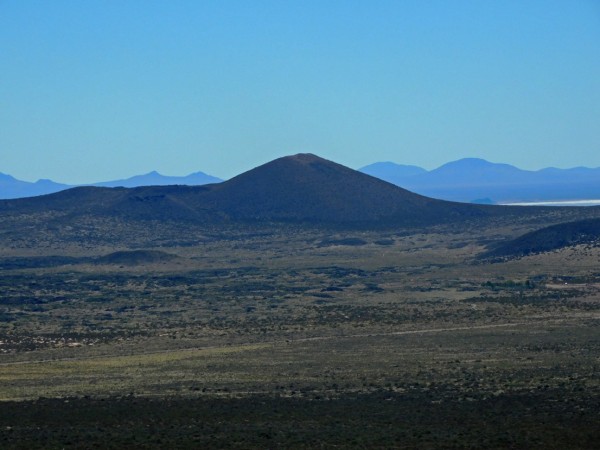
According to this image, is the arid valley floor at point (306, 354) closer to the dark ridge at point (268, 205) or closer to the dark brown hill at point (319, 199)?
the dark ridge at point (268, 205)

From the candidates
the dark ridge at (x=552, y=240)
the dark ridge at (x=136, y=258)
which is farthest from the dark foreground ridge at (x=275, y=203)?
the dark ridge at (x=136, y=258)

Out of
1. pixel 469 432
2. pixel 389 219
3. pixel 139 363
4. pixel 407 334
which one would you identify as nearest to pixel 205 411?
pixel 469 432

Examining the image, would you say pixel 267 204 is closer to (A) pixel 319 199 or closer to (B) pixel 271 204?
(B) pixel 271 204

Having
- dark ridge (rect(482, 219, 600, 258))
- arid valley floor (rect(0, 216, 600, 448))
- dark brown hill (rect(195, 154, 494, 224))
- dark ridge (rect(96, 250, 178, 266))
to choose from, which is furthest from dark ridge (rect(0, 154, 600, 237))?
arid valley floor (rect(0, 216, 600, 448))

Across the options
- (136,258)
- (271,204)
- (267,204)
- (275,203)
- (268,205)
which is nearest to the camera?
(136,258)

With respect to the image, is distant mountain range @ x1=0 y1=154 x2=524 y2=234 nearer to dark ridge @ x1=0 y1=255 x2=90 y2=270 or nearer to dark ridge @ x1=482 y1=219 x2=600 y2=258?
dark ridge @ x1=0 y1=255 x2=90 y2=270

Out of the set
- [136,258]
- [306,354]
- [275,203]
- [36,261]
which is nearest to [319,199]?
[275,203]
